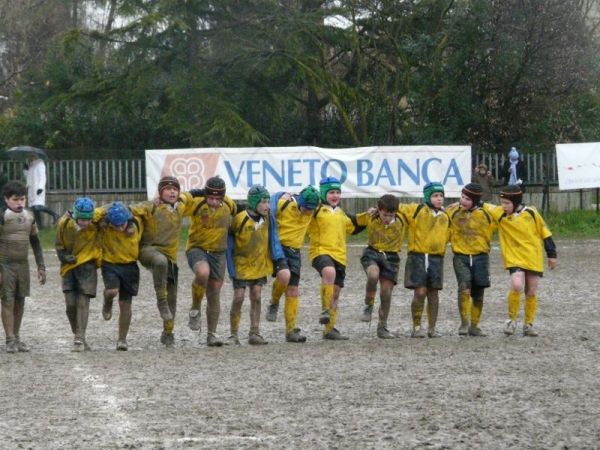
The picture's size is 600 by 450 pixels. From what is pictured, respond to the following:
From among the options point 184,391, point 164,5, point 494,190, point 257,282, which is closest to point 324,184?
point 257,282

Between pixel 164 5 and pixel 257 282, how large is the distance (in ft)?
71.1

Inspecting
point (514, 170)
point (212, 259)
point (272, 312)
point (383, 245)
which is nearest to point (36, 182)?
point (514, 170)

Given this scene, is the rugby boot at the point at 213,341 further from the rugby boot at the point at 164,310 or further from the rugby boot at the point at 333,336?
the rugby boot at the point at 333,336

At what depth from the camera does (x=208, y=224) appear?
47.0 ft

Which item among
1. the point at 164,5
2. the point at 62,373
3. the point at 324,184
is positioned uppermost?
the point at 164,5

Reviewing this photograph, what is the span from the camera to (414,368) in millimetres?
11930

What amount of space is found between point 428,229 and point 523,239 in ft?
3.28

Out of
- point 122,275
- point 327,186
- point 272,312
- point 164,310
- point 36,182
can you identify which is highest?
point 36,182

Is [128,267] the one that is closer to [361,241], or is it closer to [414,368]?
[414,368]

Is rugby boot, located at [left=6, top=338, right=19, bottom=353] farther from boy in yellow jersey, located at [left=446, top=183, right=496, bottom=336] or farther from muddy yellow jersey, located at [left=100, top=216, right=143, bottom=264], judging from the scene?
boy in yellow jersey, located at [left=446, top=183, right=496, bottom=336]

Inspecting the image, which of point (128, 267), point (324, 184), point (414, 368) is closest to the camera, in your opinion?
point (414, 368)

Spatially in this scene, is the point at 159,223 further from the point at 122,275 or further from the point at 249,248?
the point at 249,248

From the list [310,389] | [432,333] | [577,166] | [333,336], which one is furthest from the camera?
[577,166]

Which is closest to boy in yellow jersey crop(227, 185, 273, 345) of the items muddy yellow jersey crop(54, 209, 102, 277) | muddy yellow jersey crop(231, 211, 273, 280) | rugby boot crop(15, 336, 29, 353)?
muddy yellow jersey crop(231, 211, 273, 280)
